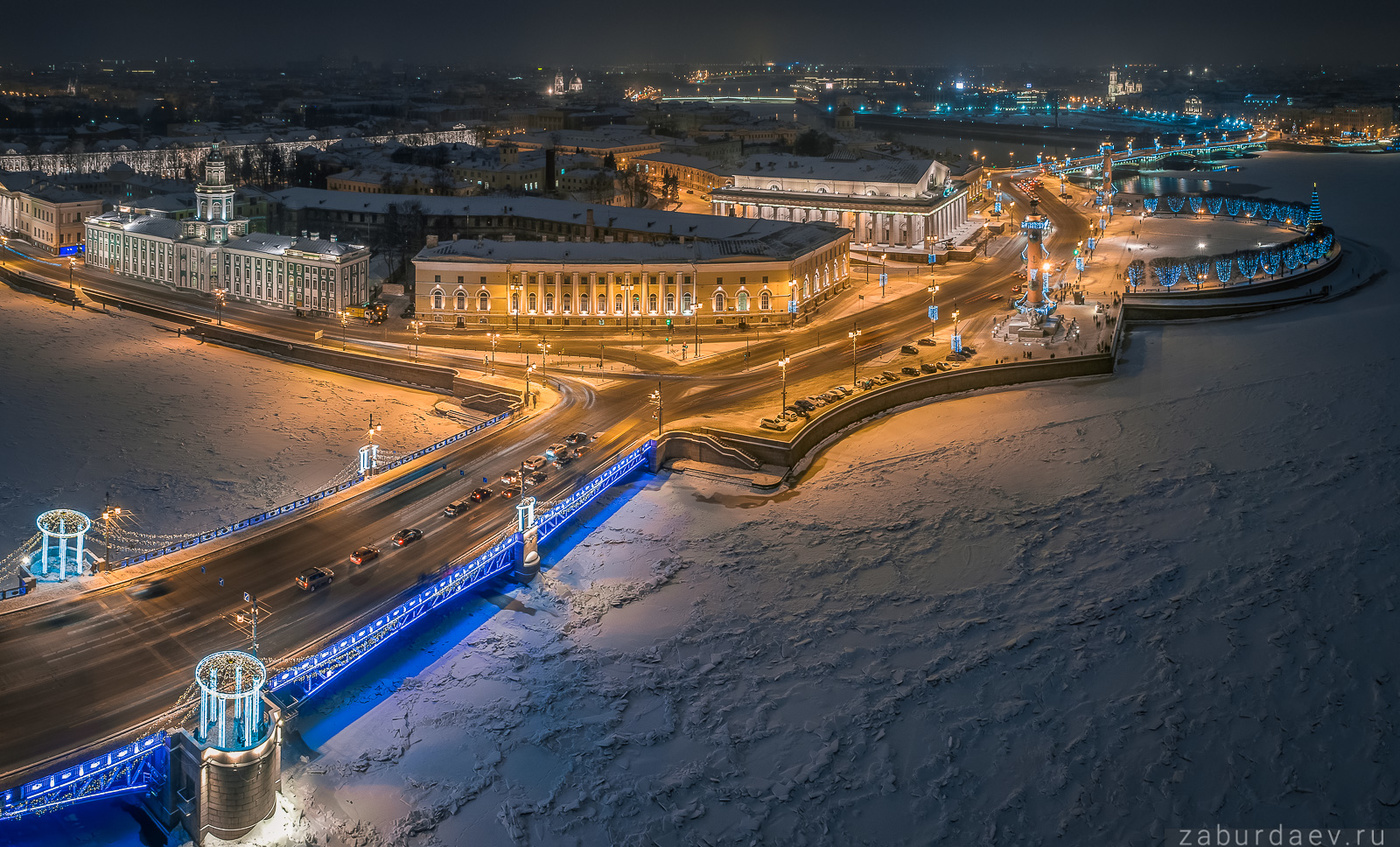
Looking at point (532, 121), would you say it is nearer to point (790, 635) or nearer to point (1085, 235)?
point (1085, 235)

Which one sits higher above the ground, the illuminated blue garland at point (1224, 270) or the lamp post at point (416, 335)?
the illuminated blue garland at point (1224, 270)

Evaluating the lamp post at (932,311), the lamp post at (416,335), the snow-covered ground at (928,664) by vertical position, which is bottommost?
the snow-covered ground at (928,664)

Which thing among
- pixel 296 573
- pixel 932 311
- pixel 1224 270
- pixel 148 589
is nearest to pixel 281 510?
pixel 296 573

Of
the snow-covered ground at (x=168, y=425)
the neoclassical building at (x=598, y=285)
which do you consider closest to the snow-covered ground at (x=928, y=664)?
the snow-covered ground at (x=168, y=425)

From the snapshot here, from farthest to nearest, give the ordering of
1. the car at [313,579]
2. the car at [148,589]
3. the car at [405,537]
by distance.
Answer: the car at [405,537] < the car at [313,579] < the car at [148,589]

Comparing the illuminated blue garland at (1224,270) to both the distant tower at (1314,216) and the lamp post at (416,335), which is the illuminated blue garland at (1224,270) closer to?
the distant tower at (1314,216)

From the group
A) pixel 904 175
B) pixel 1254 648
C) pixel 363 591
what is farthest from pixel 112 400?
pixel 904 175
